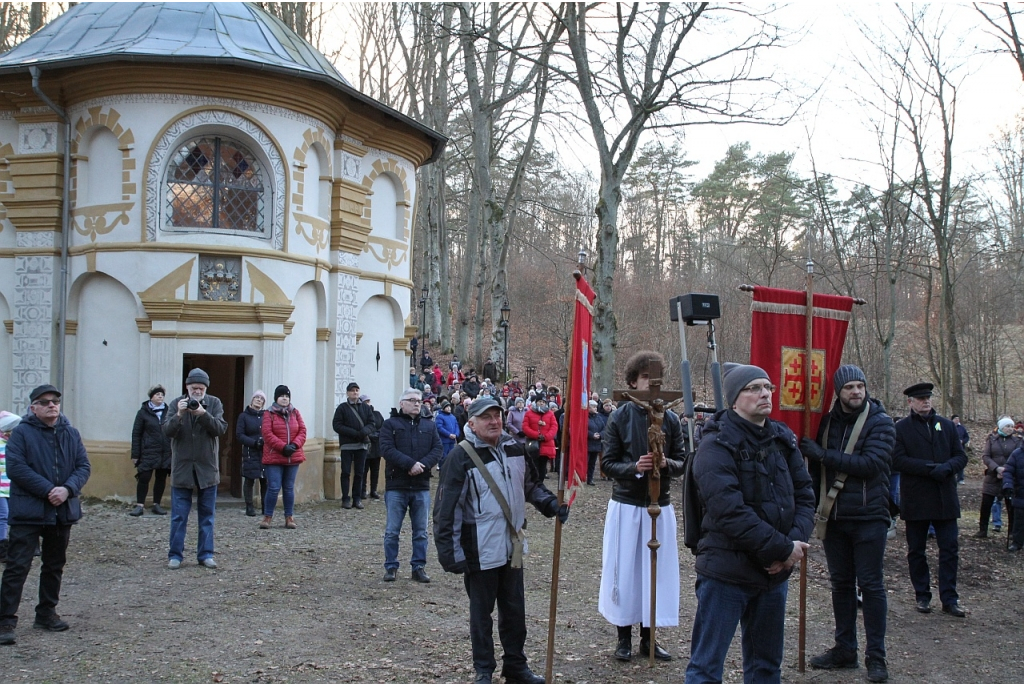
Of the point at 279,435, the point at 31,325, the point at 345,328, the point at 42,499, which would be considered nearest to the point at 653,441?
the point at 42,499

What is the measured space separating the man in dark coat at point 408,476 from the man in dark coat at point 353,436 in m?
4.87

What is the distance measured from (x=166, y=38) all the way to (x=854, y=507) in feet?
44.0

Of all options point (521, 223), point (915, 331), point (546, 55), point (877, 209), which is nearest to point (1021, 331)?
point (915, 331)

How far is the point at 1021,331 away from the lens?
124 feet

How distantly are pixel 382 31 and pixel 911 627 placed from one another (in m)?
32.3

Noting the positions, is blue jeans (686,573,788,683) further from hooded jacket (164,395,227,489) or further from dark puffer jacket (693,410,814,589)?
hooded jacket (164,395,227,489)

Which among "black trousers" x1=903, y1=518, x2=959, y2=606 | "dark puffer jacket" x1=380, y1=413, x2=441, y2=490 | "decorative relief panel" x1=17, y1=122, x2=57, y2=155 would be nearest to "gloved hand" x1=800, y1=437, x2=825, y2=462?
"black trousers" x1=903, y1=518, x2=959, y2=606

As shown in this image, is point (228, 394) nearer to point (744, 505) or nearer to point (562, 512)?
point (562, 512)

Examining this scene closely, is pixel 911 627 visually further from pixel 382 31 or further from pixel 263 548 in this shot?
pixel 382 31

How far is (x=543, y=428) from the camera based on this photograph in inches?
667

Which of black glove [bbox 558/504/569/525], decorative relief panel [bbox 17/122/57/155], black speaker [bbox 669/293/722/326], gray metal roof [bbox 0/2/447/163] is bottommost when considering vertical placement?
black glove [bbox 558/504/569/525]

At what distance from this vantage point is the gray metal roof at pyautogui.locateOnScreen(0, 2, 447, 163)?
13727 millimetres

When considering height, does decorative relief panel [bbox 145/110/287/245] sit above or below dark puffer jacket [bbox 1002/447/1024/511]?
above

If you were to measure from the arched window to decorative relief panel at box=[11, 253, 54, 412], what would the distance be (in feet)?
8.09
